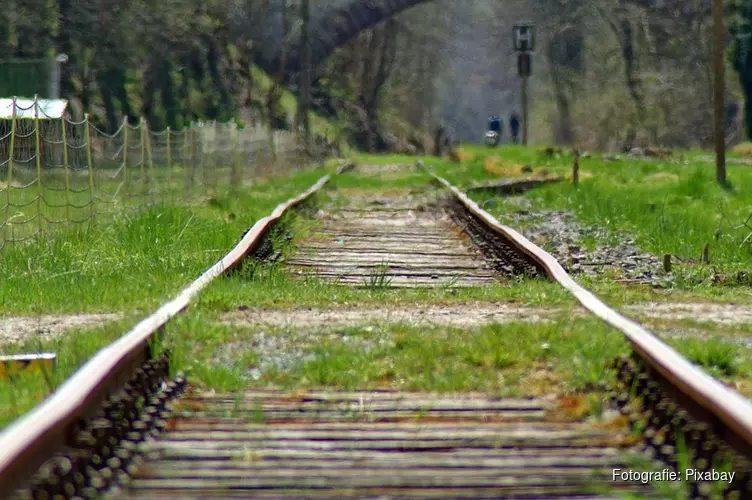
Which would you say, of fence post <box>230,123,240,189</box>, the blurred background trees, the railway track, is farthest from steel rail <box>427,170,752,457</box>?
the blurred background trees

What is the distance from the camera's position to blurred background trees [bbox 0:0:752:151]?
41125mm

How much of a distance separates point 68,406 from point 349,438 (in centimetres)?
89

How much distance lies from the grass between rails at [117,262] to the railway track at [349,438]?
243 centimetres

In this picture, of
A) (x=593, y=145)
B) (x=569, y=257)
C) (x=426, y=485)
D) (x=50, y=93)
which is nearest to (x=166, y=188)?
(x=569, y=257)

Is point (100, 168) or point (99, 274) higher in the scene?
point (100, 168)

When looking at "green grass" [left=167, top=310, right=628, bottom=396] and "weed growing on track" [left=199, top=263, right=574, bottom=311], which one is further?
"weed growing on track" [left=199, top=263, right=574, bottom=311]

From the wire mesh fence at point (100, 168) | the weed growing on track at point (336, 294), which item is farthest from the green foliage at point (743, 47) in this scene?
the weed growing on track at point (336, 294)

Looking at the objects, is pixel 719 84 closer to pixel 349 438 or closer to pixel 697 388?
pixel 697 388

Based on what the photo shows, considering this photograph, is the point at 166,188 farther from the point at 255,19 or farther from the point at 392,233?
the point at 255,19

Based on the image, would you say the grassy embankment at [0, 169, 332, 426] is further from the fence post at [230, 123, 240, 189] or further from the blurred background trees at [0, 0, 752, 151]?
the blurred background trees at [0, 0, 752, 151]

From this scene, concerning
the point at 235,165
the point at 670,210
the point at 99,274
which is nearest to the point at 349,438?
the point at 99,274

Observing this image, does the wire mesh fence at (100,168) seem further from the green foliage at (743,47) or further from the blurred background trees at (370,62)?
the green foliage at (743,47)

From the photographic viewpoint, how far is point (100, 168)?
695 inches

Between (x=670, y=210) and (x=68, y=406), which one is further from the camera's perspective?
(x=670, y=210)
